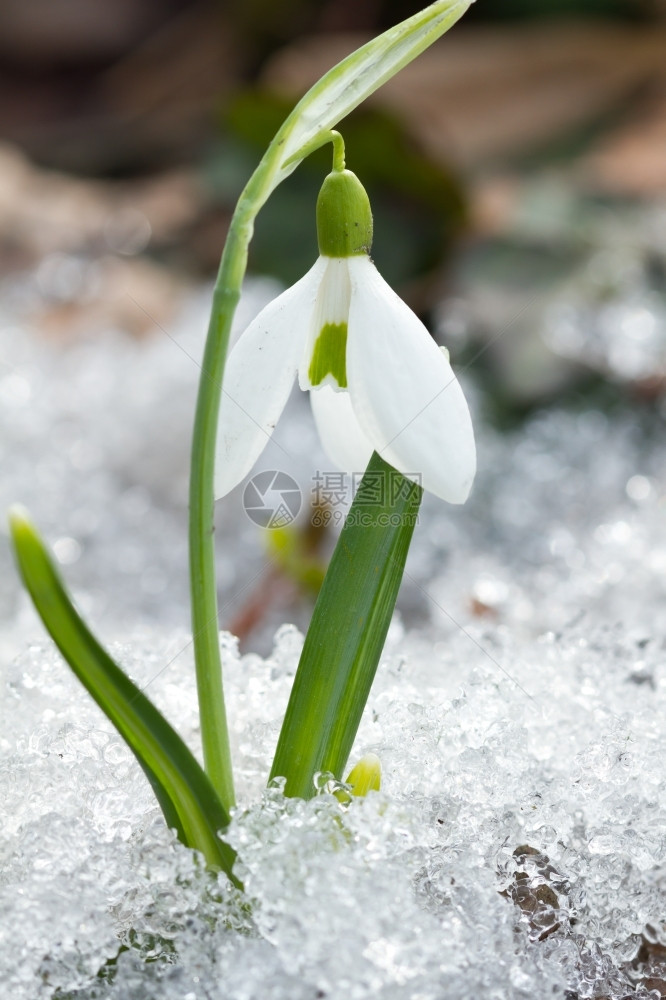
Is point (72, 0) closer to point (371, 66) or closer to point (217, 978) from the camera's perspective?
point (371, 66)

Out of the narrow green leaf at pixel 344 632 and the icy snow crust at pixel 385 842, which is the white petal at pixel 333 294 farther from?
the icy snow crust at pixel 385 842

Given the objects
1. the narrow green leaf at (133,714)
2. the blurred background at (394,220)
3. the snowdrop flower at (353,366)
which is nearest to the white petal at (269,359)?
the snowdrop flower at (353,366)

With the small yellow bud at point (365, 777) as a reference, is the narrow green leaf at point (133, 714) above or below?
above

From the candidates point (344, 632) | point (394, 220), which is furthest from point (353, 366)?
point (394, 220)

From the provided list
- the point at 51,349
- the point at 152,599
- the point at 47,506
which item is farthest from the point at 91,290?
the point at 152,599

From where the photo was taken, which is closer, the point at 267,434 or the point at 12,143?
the point at 267,434

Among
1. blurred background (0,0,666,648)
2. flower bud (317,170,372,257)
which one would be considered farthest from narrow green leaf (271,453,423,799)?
blurred background (0,0,666,648)

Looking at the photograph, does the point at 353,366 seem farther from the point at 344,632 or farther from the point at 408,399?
the point at 344,632
